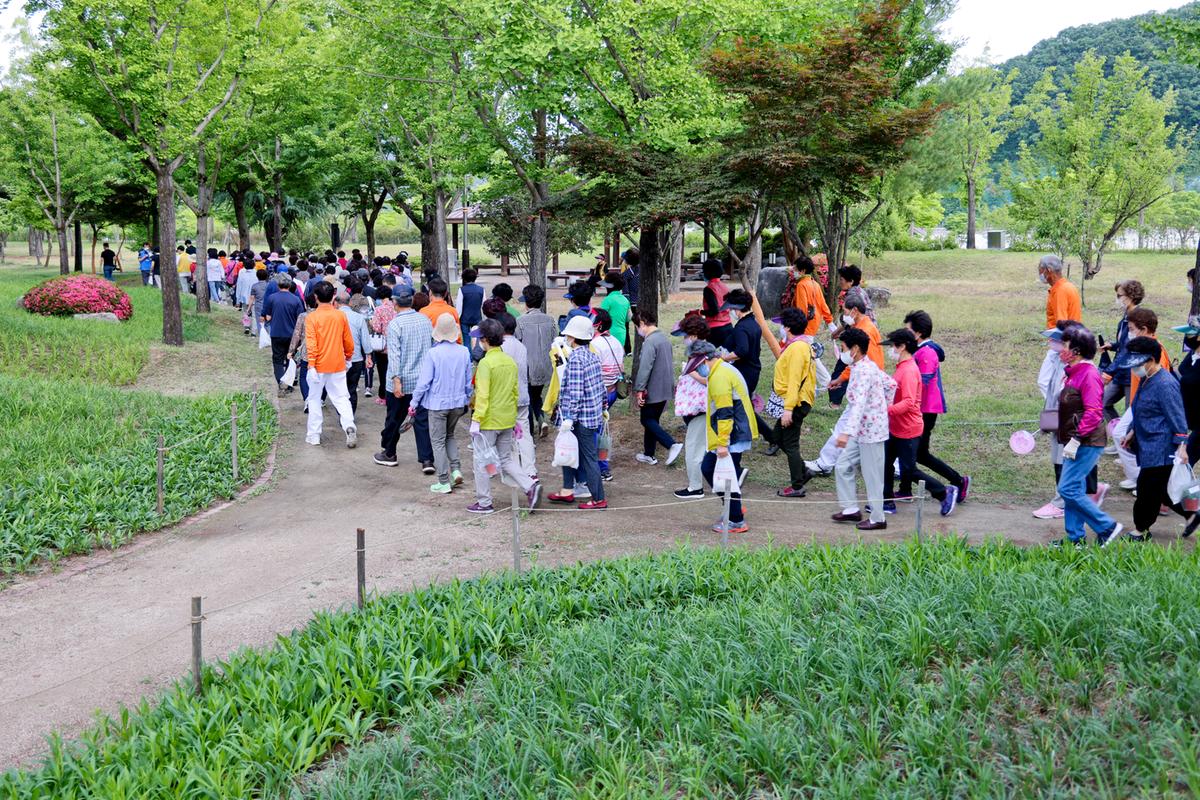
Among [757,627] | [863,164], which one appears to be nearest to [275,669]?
[757,627]

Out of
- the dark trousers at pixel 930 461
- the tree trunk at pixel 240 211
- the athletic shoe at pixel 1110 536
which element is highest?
the tree trunk at pixel 240 211

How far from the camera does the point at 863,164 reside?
11.5m

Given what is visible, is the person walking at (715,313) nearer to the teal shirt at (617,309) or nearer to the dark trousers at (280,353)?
the teal shirt at (617,309)

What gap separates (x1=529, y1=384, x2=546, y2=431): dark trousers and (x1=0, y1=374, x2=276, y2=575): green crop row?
9.60ft

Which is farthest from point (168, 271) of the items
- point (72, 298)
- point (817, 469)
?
point (817, 469)

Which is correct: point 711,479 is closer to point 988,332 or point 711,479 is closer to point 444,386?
point 444,386

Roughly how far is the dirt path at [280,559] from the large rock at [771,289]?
14.0 metres

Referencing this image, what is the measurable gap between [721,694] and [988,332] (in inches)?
650

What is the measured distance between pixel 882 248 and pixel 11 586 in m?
31.9

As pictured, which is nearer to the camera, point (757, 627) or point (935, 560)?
point (757, 627)

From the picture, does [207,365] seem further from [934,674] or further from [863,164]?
[934,674]

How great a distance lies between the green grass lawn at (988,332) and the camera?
10.3m

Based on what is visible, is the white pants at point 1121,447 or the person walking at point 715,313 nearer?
the white pants at point 1121,447

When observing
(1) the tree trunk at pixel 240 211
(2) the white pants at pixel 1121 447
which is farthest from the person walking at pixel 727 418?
(1) the tree trunk at pixel 240 211
